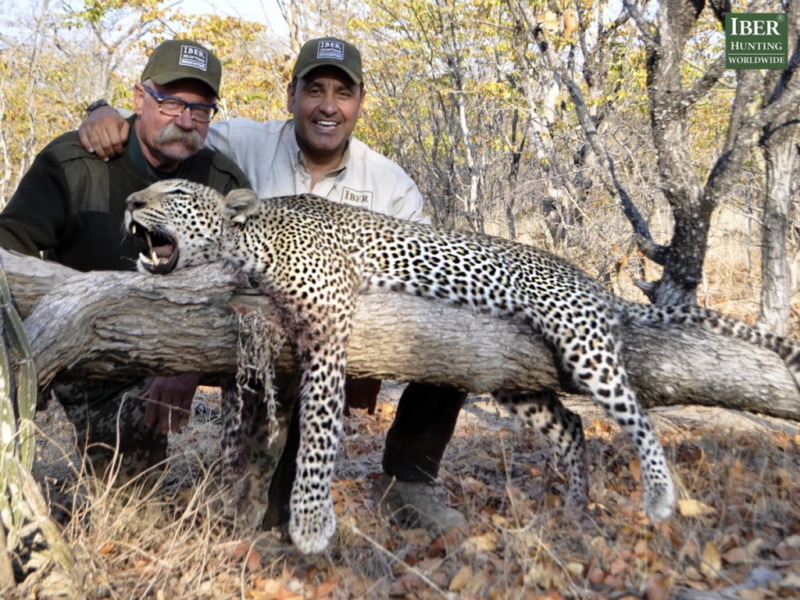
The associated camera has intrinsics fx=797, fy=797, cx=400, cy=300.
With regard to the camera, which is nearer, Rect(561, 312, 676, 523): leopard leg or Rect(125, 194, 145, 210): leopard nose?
Rect(125, 194, 145, 210): leopard nose

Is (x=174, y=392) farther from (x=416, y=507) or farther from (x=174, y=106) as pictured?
(x=174, y=106)

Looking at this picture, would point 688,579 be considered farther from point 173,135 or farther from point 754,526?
point 173,135

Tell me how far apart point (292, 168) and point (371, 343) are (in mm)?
1927

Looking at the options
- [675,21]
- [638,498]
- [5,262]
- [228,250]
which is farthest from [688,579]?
[675,21]

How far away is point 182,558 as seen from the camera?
4.29m

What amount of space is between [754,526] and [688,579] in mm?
926

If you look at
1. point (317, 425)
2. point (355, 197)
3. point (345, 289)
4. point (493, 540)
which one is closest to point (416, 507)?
point (493, 540)

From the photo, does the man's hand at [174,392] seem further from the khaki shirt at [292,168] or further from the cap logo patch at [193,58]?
the cap logo patch at [193,58]

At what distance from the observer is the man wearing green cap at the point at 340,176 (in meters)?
5.28

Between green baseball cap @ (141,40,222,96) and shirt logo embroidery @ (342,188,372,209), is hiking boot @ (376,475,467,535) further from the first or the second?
green baseball cap @ (141,40,222,96)

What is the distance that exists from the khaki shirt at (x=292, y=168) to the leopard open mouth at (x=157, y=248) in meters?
1.17

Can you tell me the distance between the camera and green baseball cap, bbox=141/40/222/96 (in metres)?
5.22

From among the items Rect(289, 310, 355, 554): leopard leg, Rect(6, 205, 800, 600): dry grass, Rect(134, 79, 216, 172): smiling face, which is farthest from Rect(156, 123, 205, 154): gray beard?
Rect(6, 205, 800, 600): dry grass

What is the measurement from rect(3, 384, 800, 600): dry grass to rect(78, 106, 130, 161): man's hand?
6.61 feet
